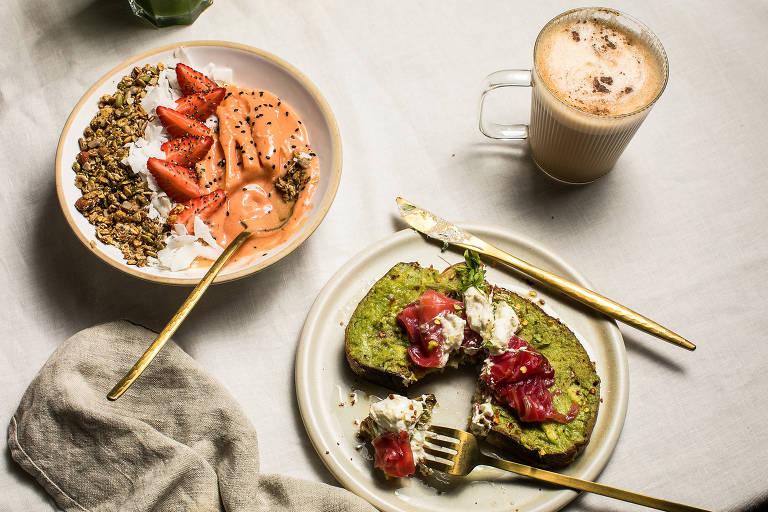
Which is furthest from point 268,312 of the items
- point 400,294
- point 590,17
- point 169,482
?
point 590,17

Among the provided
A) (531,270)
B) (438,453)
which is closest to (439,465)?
(438,453)

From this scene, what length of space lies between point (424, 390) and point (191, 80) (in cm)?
142

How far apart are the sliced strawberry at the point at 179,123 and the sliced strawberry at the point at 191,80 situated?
0.12 m

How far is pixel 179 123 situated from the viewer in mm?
2340

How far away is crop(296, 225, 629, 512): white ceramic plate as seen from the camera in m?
2.07

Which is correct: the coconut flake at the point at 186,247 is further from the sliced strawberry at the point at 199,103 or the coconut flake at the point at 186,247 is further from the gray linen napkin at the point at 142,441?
the sliced strawberry at the point at 199,103

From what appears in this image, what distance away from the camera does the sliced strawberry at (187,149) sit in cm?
232

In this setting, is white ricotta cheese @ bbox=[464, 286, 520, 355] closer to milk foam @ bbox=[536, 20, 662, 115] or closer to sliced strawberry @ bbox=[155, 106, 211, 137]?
milk foam @ bbox=[536, 20, 662, 115]


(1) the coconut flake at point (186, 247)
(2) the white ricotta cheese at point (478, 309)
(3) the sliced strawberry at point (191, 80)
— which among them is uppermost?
(3) the sliced strawberry at point (191, 80)

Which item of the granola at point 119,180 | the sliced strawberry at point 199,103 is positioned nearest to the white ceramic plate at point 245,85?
the granola at point 119,180

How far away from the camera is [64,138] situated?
228 cm

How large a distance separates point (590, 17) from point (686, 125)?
0.65 meters

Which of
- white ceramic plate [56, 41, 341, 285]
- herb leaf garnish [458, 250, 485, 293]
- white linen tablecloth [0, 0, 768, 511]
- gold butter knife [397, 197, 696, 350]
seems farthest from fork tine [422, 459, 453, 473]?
white ceramic plate [56, 41, 341, 285]

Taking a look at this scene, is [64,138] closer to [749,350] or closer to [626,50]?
[626,50]
